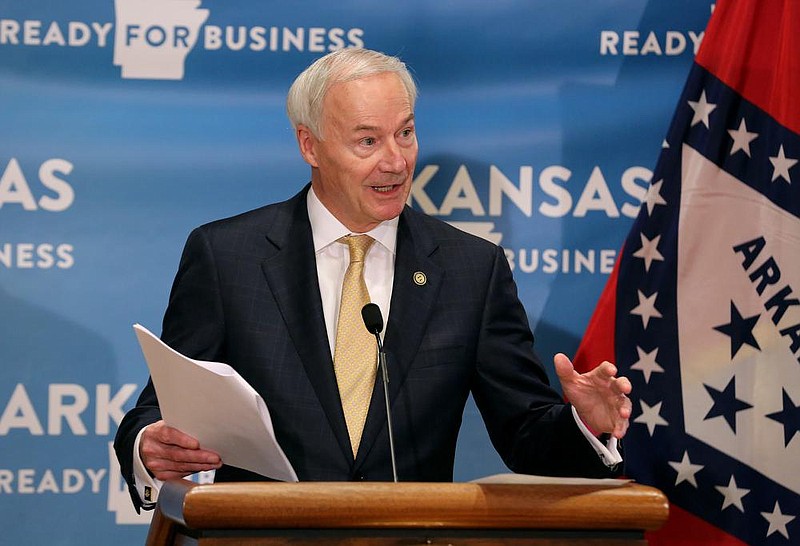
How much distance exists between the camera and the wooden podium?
1435 mm

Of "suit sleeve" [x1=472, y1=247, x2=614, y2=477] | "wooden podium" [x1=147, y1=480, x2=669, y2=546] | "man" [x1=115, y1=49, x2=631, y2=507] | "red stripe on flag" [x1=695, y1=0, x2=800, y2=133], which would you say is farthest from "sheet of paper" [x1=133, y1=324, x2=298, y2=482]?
"red stripe on flag" [x1=695, y1=0, x2=800, y2=133]

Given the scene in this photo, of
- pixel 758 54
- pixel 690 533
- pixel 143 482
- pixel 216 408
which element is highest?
pixel 758 54

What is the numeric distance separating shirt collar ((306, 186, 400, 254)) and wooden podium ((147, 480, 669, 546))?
3.40 feet

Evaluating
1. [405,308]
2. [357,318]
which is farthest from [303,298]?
[405,308]

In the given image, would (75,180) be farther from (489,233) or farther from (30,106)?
(489,233)

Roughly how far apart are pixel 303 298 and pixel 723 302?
130 centimetres

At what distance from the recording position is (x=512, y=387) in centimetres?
240

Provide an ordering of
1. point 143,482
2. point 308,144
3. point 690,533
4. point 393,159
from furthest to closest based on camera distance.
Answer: point 690,533, point 308,144, point 393,159, point 143,482

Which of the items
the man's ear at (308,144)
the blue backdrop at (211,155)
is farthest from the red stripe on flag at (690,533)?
the man's ear at (308,144)

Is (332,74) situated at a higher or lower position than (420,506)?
higher

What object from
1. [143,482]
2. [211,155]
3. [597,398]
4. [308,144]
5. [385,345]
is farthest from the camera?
[211,155]

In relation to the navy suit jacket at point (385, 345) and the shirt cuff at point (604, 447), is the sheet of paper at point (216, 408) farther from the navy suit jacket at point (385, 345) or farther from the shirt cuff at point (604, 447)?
the shirt cuff at point (604, 447)

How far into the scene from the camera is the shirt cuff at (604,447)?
1947mm

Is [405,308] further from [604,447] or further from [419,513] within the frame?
[419,513]
